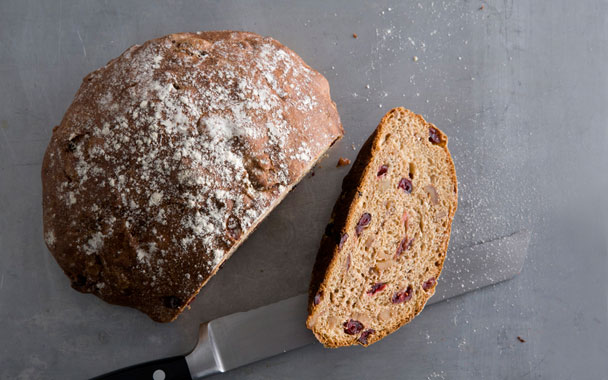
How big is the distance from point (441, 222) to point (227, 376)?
4.40 feet

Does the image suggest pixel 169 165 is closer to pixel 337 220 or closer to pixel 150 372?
pixel 337 220

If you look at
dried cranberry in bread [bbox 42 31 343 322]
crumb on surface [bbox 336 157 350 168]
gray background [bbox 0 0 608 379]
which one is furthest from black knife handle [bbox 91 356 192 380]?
crumb on surface [bbox 336 157 350 168]

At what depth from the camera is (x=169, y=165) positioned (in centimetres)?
188

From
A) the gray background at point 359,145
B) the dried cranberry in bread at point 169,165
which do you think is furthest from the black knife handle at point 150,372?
the dried cranberry in bread at point 169,165

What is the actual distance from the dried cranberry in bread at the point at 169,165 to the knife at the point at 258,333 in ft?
1.12

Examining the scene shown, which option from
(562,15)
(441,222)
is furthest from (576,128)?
(441,222)

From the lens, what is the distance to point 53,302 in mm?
2404

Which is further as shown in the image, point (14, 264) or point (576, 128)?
point (576, 128)

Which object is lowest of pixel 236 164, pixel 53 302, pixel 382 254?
pixel 53 302

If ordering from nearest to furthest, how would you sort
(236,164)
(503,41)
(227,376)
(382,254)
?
1. (236,164)
2. (382,254)
3. (227,376)
4. (503,41)

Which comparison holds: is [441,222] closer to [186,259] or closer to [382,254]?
[382,254]

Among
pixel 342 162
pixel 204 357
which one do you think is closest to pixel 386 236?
pixel 342 162

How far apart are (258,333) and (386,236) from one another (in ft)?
2.58

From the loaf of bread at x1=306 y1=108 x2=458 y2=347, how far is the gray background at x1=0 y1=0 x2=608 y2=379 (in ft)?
0.88
